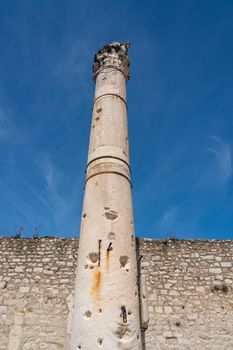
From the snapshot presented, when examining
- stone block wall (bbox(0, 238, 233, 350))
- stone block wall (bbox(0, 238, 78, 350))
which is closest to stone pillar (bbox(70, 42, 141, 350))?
stone block wall (bbox(0, 238, 78, 350))

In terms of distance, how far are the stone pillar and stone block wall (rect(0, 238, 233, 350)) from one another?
12.7 feet

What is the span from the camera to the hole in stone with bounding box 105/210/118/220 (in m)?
3.52

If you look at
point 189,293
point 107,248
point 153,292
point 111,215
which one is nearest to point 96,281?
point 107,248

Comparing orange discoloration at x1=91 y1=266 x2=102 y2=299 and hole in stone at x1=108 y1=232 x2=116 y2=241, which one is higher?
hole in stone at x1=108 y1=232 x2=116 y2=241

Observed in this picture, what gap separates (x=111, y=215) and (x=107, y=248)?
0.41 meters

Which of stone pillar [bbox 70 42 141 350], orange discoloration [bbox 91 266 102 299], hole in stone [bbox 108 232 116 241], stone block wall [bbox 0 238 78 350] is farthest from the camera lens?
stone block wall [bbox 0 238 78 350]

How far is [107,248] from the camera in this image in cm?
329

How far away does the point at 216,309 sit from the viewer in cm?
702

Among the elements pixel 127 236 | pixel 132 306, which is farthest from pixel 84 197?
pixel 132 306

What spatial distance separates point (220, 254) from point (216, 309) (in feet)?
4.58

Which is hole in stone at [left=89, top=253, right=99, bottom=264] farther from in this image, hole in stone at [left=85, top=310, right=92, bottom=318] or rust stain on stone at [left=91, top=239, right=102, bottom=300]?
hole in stone at [left=85, top=310, right=92, bottom=318]

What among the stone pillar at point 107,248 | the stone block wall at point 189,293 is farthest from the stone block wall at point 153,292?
the stone pillar at point 107,248

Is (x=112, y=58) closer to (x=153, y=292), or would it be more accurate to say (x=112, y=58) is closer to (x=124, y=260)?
(x=124, y=260)

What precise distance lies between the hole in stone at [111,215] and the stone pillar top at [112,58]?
3134 mm
